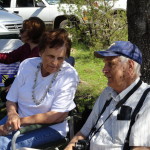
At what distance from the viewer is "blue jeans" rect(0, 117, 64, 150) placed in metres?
3.19

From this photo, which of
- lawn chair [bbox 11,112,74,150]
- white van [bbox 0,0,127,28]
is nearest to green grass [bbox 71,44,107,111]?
lawn chair [bbox 11,112,74,150]

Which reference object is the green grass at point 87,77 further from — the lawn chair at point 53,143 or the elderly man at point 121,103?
the elderly man at point 121,103

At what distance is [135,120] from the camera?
2.60 meters

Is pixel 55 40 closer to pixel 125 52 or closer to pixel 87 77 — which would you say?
pixel 125 52

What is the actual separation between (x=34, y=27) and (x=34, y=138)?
4.61 ft

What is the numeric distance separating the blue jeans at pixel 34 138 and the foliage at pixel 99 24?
4935 millimetres

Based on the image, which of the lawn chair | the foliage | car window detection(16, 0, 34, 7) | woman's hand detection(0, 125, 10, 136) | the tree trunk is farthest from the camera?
car window detection(16, 0, 34, 7)

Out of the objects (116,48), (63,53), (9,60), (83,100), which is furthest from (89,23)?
(116,48)

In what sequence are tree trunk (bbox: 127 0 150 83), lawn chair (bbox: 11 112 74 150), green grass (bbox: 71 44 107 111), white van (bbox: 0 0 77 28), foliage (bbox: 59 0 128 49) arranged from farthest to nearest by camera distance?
white van (bbox: 0 0 77 28) < foliage (bbox: 59 0 128 49) < green grass (bbox: 71 44 107 111) < tree trunk (bbox: 127 0 150 83) < lawn chair (bbox: 11 112 74 150)

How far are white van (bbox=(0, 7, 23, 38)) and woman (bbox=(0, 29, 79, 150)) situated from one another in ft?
17.5

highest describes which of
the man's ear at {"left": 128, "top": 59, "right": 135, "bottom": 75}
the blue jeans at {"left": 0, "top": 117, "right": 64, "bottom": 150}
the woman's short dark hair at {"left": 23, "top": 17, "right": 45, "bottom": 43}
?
the woman's short dark hair at {"left": 23, "top": 17, "right": 45, "bottom": 43}

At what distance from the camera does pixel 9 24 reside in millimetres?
9609

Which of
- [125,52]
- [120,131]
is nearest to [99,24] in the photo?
[125,52]

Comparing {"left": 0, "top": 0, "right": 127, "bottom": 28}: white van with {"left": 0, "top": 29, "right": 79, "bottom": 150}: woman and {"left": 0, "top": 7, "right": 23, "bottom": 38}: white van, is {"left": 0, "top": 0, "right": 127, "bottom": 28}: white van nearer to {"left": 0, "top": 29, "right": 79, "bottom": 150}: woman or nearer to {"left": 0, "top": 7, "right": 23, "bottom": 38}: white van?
{"left": 0, "top": 7, "right": 23, "bottom": 38}: white van
